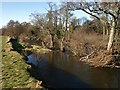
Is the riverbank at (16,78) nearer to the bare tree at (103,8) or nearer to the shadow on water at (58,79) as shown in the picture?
the shadow on water at (58,79)

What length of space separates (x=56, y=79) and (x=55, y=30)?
28.6 meters

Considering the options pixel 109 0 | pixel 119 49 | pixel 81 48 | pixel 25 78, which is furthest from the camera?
pixel 81 48

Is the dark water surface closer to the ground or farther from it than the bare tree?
closer to the ground

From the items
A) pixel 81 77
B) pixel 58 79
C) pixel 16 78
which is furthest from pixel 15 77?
pixel 81 77

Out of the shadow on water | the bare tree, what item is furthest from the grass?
the bare tree

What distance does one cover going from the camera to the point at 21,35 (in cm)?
Result: 6481

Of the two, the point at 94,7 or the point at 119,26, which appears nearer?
the point at 94,7

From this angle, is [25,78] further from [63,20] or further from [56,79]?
[63,20]

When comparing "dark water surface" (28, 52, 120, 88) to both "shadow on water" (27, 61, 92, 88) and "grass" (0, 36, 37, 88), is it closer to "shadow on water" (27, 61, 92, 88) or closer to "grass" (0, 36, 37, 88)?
"shadow on water" (27, 61, 92, 88)

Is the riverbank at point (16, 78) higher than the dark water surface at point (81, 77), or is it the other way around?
the riverbank at point (16, 78)

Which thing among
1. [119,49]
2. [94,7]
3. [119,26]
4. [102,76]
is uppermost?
[94,7]

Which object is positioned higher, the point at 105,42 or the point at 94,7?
the point at 94,7

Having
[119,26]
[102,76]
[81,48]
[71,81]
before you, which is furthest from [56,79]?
[81,48]

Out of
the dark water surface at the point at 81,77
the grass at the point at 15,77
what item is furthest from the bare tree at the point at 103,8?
the grass at the point at 15,77
